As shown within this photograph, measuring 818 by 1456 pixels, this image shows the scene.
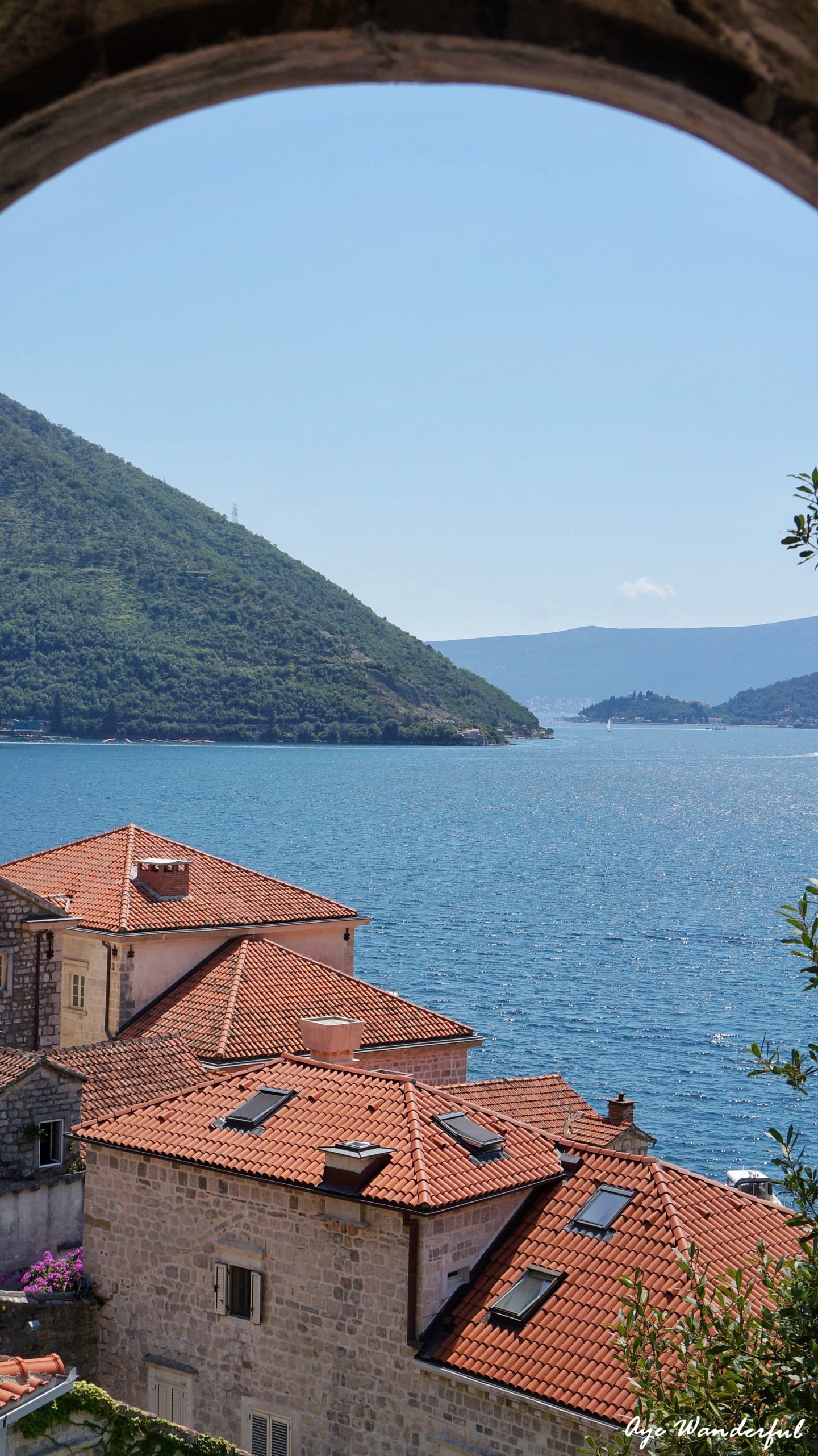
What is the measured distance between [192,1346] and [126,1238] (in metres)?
1.65

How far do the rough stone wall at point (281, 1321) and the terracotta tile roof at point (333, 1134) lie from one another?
0.88 ft

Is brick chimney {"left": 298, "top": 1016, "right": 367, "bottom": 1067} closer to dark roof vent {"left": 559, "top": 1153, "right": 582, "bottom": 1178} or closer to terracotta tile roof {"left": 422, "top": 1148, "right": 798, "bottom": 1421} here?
dark roof vent {"left": 559, "top": 1153, "right": 582, "bottom": 1178}

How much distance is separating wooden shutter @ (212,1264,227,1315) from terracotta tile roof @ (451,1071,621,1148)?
6448 mm

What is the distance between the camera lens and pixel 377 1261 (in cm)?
1477

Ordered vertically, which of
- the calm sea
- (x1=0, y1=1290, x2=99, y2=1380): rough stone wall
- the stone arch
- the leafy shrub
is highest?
the stone arch

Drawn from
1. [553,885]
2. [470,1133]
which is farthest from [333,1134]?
[553,885]

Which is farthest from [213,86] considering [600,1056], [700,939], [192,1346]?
[700,939]

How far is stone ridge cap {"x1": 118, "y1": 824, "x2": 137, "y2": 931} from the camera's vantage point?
1006 inches

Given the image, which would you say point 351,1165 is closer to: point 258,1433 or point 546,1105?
point 258,1433

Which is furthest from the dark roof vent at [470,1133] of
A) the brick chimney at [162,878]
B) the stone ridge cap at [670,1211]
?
the brick chimney at [162,878]

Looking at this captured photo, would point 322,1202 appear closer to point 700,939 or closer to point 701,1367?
point 701,1367

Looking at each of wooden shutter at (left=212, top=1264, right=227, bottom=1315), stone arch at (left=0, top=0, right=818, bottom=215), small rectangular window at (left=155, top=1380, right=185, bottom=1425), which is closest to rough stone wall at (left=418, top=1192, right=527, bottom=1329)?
wooden shutter at (left=212, top=1264, right=227, bottom=1315)

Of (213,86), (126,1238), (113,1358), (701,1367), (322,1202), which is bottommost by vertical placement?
(113,1358)

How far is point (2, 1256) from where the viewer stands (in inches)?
730
